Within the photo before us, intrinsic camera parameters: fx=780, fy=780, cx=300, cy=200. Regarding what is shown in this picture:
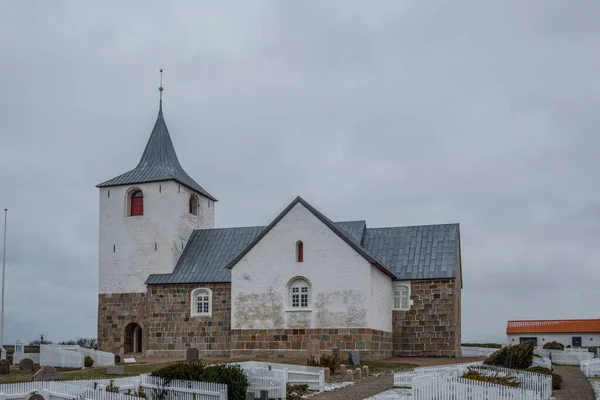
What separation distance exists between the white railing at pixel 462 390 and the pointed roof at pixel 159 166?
24.0 meters

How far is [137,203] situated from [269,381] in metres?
22.9

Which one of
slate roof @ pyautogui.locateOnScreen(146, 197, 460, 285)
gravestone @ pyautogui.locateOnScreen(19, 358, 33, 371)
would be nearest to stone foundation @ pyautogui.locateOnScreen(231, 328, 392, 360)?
slate roof @ pyautogui.locateOnScreen(146, 197, 460, 285)

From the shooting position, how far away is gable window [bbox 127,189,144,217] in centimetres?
3919

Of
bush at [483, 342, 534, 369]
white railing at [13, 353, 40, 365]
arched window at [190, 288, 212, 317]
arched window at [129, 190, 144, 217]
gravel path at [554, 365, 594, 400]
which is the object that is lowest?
white railing at [13, 353, 40, 365]

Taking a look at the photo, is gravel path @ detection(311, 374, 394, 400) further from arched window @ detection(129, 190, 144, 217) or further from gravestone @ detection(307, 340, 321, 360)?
arched window @ detection(129, 190, 144, 217)

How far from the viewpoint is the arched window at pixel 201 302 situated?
1433 inches

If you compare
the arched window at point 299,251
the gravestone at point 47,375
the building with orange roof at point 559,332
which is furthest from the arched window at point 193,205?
the building with orange roof at point 559,332

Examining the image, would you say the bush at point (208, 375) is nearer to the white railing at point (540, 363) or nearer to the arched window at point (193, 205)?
the white railing at point (540, 363)

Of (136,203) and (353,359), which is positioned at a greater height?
(136,203)

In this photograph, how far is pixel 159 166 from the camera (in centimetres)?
4022

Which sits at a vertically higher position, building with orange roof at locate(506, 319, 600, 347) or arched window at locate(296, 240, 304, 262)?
arched window at locate(296, 240, 304, 262)

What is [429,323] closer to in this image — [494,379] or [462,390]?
[494,379]

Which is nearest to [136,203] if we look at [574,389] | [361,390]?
[361,390]

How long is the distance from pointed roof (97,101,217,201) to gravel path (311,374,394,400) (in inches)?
733
